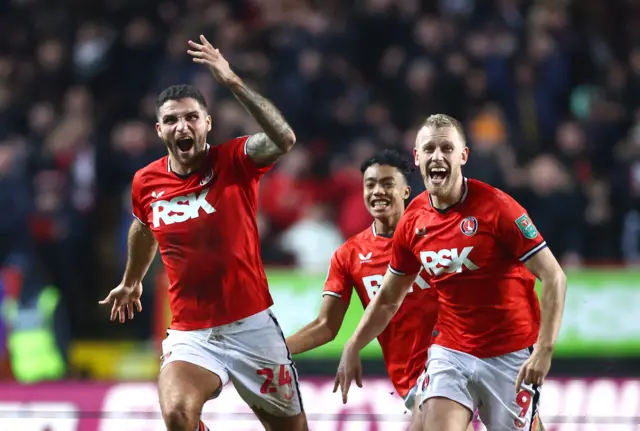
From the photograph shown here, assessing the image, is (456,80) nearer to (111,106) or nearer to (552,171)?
(552,171)

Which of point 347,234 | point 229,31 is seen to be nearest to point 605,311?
point 347,234

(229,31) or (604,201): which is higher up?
(229,31)

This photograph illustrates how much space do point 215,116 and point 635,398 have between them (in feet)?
19.5

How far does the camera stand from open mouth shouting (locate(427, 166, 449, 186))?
6.23 meters

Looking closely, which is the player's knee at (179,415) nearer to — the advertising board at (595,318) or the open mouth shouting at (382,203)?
the open mouth shouting at (382,203)

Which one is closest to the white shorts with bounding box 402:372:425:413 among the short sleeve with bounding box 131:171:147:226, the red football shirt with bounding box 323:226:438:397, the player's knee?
the red football shirt with bounding box 323:226:438:397

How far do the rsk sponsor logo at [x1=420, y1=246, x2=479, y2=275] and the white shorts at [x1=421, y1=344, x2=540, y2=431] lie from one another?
514 millimetres

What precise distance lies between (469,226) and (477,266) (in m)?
0.22

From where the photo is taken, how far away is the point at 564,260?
11750mm

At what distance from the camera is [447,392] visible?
6262 millimetres

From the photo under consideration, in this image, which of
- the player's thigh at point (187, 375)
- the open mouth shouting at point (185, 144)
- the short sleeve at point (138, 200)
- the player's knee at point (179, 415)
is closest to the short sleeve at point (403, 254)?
the player's thigh at point (187, 375)

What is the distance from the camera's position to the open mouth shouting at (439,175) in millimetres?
6227

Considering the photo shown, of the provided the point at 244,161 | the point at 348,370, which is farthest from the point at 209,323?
the point at 244,161

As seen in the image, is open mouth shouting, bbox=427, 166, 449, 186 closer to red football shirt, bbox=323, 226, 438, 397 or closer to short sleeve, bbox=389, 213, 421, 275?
short sleeve, bbox=389, 213, 421, 275
